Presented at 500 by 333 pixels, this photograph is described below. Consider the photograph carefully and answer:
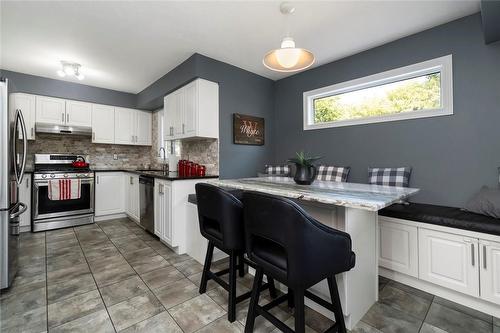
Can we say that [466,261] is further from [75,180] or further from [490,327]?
[75,180]

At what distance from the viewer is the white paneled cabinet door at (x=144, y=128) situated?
494 cm

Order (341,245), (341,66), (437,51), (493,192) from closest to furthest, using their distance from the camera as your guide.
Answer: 1. (341,245)
2. (493,192)
3. (437,51)
4. (341,66)

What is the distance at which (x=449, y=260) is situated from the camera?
182 centimetres

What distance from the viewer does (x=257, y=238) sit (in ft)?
4.47

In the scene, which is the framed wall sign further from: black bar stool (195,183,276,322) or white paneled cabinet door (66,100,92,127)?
white paneled cabinet door (66,100,92,127)

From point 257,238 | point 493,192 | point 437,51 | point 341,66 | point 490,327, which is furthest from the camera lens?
point 341,66

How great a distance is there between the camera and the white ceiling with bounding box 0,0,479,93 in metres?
2.13

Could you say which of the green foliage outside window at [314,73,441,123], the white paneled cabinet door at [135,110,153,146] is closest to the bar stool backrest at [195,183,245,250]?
the green foliage outside window at [314,73,441,123]

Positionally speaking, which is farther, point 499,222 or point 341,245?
point 499,222

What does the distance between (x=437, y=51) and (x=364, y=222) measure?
2199 millimetres

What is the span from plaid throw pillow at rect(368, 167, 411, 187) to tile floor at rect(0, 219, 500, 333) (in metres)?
1.06

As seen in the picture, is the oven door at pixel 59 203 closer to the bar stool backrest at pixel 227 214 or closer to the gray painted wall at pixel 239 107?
the gray painted wall at pixel 239 107

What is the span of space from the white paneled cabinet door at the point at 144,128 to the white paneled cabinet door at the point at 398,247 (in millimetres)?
4734

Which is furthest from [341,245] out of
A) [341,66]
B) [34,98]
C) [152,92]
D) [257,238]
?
[34,98]
